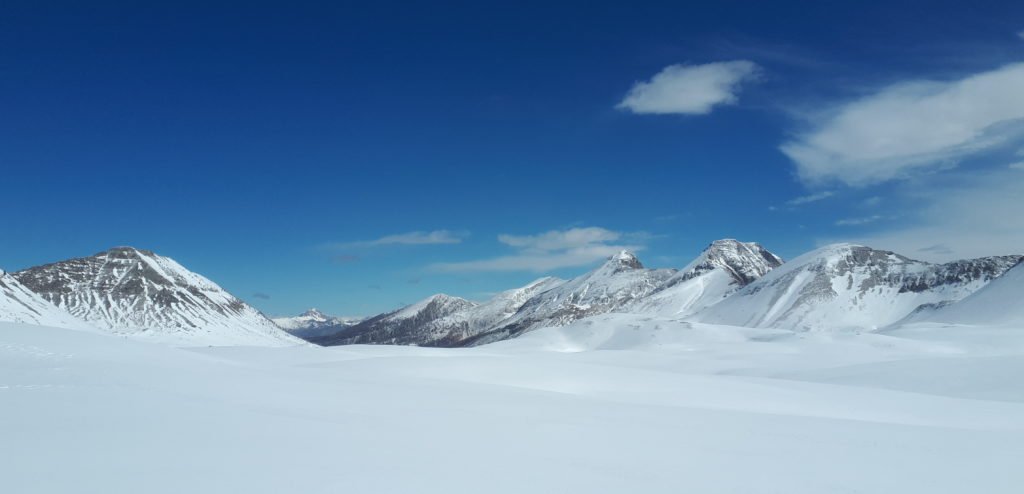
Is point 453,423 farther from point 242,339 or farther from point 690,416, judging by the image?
point 242,339

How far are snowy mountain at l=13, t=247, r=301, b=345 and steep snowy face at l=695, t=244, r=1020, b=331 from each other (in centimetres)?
14828

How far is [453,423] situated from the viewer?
46.3 ft

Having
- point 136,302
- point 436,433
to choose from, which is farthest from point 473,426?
point 136,302

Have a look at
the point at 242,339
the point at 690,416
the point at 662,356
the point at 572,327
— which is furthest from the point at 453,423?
the point at 242,339

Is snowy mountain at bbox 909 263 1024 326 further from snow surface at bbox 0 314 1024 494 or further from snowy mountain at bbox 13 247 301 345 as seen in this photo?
snowy mountain at bbox 13 247 301 345

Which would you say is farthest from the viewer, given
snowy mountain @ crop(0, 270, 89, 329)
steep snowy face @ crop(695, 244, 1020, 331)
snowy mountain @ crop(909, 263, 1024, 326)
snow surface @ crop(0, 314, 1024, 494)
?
steep snowy face @ crop(695, 244, 1020, 331)

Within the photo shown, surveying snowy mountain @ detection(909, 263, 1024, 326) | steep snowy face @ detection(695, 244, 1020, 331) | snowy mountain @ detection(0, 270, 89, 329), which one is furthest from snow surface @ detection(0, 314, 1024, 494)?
steep snowy face @ detection(695, 244, 1020, 331)

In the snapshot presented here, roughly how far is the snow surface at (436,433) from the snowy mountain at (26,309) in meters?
111

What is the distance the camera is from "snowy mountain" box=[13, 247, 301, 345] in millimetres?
Result: 162000

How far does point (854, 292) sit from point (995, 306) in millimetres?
78823

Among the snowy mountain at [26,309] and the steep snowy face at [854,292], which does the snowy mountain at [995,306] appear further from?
the snowy mountain at [26,309]

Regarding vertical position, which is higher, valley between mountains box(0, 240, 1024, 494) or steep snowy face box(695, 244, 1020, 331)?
steep snowy face box(695, 244, 1020, 331)

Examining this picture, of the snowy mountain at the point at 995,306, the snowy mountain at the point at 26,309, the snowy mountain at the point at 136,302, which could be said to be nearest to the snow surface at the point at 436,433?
the snowy mountain at the point at 995,306

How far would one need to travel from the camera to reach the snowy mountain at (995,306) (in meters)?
97.5
